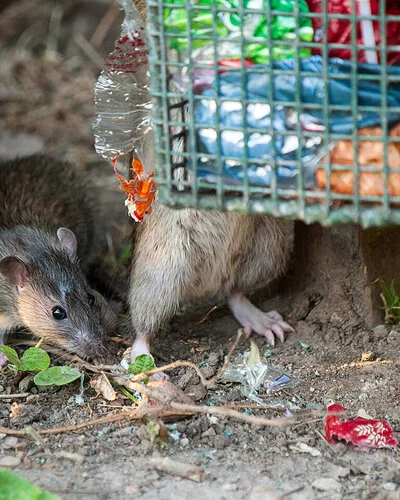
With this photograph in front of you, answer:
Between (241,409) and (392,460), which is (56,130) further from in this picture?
(392,460)

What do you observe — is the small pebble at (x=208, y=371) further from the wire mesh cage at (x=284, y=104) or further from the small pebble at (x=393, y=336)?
the wire mesh cage at (x=284, y=104)

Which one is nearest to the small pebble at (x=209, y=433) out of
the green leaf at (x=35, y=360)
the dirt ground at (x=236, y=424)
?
the dirt ground at (x=236, y=424)

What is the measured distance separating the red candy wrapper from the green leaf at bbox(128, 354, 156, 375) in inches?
38.9

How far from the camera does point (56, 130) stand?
8.92 m

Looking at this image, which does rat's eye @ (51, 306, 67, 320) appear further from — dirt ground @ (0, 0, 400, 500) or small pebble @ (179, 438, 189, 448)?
small pebble @ (179, 438, 189, 448)

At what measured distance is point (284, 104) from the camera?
3.40 m

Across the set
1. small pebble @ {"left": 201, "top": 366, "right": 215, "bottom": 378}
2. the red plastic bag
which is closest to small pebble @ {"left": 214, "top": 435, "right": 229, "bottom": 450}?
small pebble @ {"left": 201, "top": 366, "right": 215, "bottom": 378}

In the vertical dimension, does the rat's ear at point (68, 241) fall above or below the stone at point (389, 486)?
above

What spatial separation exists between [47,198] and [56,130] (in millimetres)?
2247

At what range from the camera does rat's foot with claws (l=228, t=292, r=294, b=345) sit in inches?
215

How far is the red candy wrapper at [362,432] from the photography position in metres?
4.12

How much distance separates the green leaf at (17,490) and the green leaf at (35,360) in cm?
130

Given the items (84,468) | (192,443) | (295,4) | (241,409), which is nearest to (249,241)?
(241,409)

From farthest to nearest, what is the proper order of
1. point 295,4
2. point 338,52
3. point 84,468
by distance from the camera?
1. point 84,468
2. point 338,52
3. point 295,4
